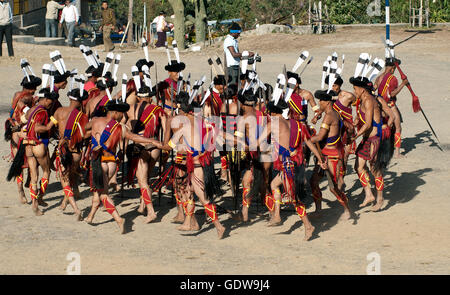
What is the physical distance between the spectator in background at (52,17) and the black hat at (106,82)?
1883 centimetres

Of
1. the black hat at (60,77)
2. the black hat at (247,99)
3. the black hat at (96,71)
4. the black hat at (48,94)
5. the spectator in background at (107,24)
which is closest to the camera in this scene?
the black hat at (247,99)

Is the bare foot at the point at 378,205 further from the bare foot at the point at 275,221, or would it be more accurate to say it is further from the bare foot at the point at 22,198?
the bare foot at the point at 22,198

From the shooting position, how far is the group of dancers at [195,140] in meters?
9.92

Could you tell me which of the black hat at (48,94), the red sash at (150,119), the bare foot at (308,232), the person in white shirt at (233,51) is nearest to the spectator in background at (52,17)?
the person in white shirt at (233,51)

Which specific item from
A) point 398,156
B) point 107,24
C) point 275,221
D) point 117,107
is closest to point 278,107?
point 275,221

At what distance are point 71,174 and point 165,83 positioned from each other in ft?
7.02

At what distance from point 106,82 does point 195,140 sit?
2096 mm

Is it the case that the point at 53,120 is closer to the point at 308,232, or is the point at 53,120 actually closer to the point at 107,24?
the point at 308,232

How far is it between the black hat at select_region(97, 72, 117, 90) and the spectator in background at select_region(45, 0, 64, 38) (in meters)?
18.8

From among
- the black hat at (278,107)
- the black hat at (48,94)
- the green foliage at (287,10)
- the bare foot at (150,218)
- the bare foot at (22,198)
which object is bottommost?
the bare foot at (150,218)

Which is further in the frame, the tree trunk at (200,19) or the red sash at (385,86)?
the tree trunk at (200,19)

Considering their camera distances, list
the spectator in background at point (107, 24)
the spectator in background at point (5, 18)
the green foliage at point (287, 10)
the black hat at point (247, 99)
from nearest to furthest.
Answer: the black hat at point (247, 99), the spectator in background at point (5, 18), the spectator in background at point (107, 24), the green foliage at point (287, 10)

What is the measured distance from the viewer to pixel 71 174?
11.0m

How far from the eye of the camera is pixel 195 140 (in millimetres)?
9875
